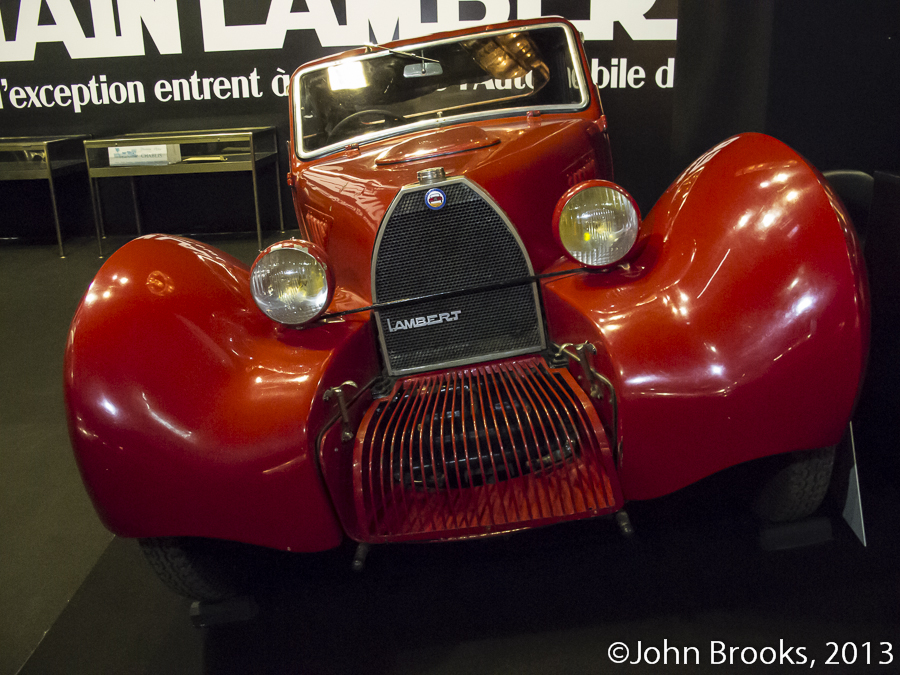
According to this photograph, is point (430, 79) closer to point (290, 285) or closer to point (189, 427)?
point (290, 285)

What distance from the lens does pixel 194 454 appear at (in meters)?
1.41

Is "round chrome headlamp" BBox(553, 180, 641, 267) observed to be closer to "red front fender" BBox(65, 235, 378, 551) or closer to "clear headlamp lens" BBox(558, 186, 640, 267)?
"clear headlamp lens" BBox(558, 186, 640, 267)

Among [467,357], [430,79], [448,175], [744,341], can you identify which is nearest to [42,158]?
[430,79]

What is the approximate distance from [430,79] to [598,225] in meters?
1.34

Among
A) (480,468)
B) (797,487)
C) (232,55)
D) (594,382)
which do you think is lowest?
(797,487)

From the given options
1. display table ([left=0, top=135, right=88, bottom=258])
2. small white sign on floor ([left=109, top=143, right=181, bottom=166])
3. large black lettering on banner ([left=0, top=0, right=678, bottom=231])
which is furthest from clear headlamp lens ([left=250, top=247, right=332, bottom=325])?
display table ([left=0, top=135, right=88, bottom=258])

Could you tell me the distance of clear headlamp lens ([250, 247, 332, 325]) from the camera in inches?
66.5

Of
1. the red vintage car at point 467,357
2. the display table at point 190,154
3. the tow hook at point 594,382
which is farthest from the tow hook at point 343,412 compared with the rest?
the display table at point 190,154

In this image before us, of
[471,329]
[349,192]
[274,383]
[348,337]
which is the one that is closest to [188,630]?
[274,383]

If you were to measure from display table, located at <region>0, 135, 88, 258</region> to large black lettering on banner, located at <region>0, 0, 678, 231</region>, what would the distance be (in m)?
0.26

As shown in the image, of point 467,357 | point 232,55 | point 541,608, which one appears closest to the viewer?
point 541,608

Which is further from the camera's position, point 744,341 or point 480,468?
point 480,468

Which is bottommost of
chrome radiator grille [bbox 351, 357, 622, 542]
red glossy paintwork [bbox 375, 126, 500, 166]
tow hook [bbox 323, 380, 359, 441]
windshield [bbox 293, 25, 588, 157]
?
chrome radiator grille [bbox 351, 357, 622, 542]

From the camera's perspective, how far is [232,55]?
6.10 meters
